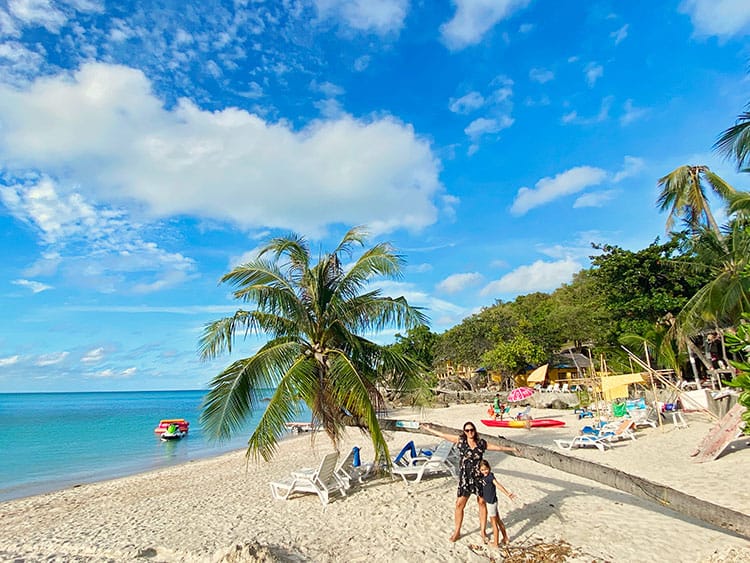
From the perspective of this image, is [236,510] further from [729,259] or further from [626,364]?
[626,364]

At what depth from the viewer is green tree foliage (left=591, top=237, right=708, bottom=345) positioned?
80.9ft

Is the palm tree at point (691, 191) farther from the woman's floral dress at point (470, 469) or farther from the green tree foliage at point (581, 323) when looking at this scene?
the woman's floral dress at point (470, 469)

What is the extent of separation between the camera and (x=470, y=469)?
5.98 m

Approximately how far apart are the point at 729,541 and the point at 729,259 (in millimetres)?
14476

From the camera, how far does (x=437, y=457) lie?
9438 millimetres

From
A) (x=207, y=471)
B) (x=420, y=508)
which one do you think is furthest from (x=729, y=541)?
(x=207, y=471)

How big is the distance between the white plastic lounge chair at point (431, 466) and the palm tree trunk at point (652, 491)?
10.7 ft

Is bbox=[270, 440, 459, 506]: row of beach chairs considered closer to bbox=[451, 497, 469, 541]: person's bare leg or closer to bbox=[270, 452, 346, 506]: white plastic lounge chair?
bbox=[270, 452, 346, 506]: white plastic lounge chair

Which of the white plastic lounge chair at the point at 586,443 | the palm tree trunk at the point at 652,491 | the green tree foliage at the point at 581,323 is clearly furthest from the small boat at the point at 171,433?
the green tree foliage at the point at 581,323

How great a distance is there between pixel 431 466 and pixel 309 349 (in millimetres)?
3370

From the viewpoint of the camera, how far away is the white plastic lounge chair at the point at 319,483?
8.31 metres

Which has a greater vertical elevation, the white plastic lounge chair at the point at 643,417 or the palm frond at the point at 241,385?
the palm frond at the point at 241,385

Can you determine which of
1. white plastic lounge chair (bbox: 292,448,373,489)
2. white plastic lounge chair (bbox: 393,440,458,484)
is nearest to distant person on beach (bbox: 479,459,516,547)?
white plastic lounge chair (bbox: 393,440,458,484)

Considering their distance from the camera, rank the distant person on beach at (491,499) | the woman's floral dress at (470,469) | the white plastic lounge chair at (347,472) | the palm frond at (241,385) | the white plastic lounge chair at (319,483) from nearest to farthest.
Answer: the distant person on beach at (491,499), the woman's floral dress at (470,469), the palm frond at (241,385), the white plastic lounge chair at (319,483), the white plastic lounge chair at (347,472)
